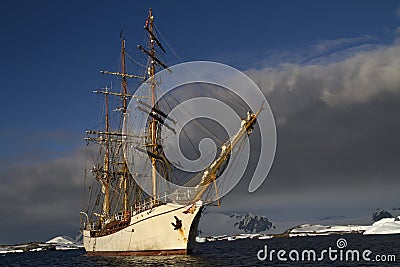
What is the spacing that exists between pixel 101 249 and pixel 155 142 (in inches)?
954

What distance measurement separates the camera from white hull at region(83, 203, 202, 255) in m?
62.1

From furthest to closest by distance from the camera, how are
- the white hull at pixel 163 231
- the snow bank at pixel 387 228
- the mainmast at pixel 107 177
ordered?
1. the snow bank at pixel 387 228
2. the mainmast at pixel 107 177
3. the white hull at pixel 163 231

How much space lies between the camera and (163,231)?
6341 centimetres

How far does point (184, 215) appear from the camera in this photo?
6209 centimetres

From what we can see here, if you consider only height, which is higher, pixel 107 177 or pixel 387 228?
pixel 107 177

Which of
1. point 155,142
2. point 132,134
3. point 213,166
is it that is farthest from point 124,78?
point 213,166

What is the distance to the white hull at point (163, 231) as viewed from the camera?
6206cm

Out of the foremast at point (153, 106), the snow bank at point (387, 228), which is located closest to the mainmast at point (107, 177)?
the foremast at point (153, 106)

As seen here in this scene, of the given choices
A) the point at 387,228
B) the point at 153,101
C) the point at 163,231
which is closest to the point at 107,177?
the point at 153,101

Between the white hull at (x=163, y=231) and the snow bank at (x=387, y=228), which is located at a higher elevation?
the white hull at (x=163, y=231)

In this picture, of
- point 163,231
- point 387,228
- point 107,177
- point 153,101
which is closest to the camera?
point 163,231

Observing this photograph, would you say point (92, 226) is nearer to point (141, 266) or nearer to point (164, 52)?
point (164, 52)

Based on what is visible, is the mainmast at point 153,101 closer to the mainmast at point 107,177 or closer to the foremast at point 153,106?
the foremast at point 153,106

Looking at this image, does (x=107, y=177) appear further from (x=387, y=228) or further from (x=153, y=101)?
(x=387, y=228)
